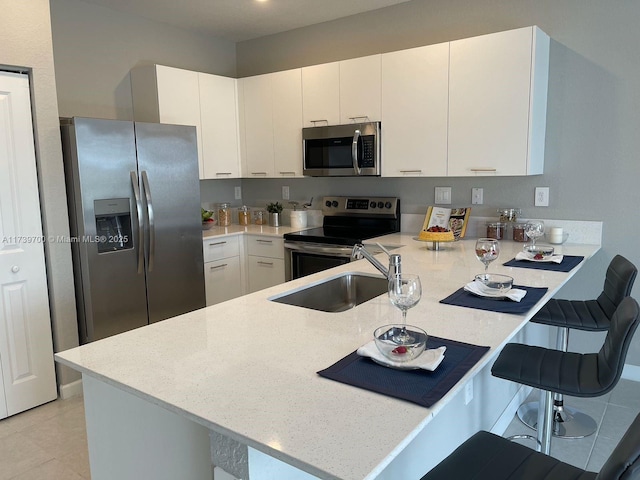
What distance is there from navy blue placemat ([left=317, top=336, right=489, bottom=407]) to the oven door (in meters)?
2.16

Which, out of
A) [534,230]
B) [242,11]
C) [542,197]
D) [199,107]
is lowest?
[534,230]

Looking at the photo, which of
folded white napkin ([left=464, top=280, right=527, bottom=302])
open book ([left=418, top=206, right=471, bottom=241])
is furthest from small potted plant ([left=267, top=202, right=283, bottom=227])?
folded white napkin ([left=464, top=280, right=527, bottom=302])

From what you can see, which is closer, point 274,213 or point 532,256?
point 532,256

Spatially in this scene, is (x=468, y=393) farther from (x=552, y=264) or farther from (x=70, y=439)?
(x=70, y=439)

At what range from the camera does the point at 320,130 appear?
3.84m

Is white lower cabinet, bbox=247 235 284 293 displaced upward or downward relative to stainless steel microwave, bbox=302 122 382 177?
downward

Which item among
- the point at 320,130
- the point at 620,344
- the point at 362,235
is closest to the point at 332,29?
the point at 320,130

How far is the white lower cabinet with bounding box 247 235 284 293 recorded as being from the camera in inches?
155

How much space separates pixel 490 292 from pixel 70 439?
2.32 meters

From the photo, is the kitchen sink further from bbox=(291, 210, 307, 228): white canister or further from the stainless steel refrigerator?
bbox=(291, 210, 307, 228): white canister

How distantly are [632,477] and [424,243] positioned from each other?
2.53 meters

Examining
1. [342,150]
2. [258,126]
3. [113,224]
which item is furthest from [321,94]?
[113,224]

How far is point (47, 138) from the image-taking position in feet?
9.50

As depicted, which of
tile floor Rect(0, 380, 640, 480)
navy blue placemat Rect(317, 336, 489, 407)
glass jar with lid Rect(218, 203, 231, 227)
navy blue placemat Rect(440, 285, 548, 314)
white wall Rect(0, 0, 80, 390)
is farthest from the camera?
glass jar with lid Rect(218, 203, 231, 227)
